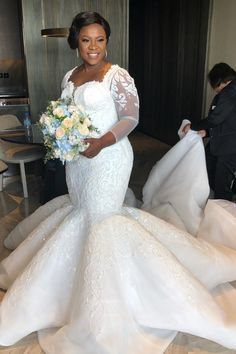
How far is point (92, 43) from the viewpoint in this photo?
1.81 metres

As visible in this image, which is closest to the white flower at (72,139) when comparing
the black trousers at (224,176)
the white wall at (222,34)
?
the black trousers at (224,176)

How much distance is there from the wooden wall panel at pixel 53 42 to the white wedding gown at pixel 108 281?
283cm

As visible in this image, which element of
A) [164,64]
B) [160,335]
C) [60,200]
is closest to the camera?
[160,335]

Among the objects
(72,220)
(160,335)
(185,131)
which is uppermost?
(185,131)

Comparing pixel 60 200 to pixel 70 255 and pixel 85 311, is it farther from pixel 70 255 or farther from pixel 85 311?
pixel 85 311

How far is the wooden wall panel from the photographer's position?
14.3 ft

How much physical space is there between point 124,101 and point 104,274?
0.89 metres

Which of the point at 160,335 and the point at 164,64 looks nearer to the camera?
the point at 160,335

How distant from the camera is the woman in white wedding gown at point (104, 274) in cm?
173

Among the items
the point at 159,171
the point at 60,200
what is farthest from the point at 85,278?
the point at 159,171

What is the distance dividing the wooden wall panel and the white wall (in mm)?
1170

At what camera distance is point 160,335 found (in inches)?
73.0

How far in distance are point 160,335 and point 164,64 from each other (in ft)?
17.8

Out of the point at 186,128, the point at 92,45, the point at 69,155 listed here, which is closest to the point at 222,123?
the point at 186,128
